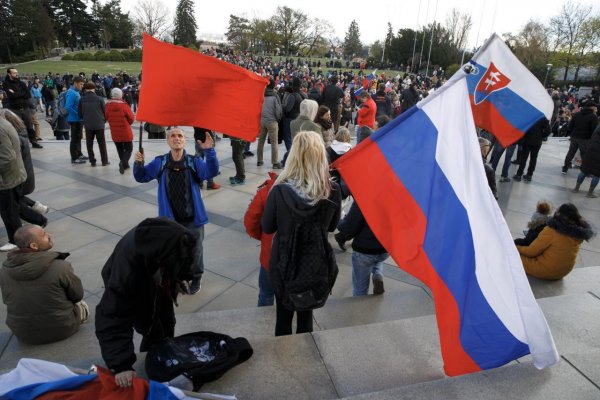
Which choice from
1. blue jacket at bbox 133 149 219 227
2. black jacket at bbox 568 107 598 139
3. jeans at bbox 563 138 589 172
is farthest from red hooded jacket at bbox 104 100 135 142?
jeans at bbox 563 138 589 172

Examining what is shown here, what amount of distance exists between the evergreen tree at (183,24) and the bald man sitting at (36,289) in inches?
3157

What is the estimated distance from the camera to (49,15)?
58.7m

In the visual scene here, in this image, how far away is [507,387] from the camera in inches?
91.1

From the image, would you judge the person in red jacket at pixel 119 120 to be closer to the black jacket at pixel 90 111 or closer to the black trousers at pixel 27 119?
the black jacket at pixel 90 111

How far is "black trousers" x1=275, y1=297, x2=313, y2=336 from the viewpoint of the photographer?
307 centimetres

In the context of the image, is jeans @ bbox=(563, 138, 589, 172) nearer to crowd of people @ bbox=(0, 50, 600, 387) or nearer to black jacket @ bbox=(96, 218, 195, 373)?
crowd of people @ bbox=(0, 50, 600, 387)

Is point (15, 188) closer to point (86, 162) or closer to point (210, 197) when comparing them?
point (210, 197)

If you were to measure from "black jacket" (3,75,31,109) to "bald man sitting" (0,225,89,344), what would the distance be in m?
8.53

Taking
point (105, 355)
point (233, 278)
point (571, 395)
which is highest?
point (105, 355)

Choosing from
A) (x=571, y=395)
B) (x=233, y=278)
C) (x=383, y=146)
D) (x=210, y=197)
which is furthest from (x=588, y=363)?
(x=210, y=197)

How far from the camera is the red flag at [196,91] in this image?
3.75m

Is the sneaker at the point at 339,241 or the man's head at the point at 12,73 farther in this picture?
the man's head at the point at 12,73

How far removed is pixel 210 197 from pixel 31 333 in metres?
4.27

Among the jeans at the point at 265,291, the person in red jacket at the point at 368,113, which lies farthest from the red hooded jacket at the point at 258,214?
the person in red jacket at the point at 368,113
